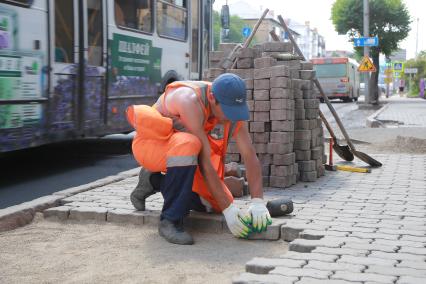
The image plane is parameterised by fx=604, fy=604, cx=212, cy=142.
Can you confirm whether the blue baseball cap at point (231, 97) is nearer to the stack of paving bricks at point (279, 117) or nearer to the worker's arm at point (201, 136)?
the worker's arm at point (201, 136)

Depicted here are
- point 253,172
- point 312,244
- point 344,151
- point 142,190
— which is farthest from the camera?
point 344,151

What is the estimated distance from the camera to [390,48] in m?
37.6

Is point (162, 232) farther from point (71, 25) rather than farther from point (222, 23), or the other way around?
point (222, 23)

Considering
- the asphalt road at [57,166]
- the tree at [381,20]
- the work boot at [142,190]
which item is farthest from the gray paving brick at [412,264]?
the tree at [381,20]

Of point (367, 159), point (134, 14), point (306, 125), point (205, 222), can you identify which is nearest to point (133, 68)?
point (134, 14)

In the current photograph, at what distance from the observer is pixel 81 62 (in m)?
8.14

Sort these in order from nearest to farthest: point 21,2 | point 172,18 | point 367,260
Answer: point 367,260, point 21,2, point 172,18

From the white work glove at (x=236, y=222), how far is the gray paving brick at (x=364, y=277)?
3.78 feet

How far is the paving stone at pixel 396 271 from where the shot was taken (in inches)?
→ 121

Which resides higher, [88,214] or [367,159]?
[367,159]

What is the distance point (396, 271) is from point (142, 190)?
7.33 ft

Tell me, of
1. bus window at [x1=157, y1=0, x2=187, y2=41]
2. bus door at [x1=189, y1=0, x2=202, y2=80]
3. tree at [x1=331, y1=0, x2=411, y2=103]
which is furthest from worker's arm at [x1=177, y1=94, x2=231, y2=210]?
tree at [x1=331, y1=0, x2=411, y2=103]

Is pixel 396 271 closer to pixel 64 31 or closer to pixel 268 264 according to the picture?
pixel 268 264

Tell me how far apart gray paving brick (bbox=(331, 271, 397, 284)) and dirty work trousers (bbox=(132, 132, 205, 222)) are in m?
1.35
